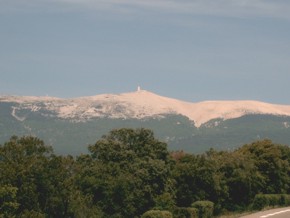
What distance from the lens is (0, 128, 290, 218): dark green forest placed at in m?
33.1

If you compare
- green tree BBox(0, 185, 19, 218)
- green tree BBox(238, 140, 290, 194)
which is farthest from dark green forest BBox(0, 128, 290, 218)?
green tree BBox(238, 140, 290, 194)

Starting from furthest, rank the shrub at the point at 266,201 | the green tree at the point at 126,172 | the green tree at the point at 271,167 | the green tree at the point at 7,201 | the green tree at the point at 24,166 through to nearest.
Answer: the green tree at the point at 271,167 → the shrub at the point at 266,201 → the green tree at the point at 126,172 → the green tree at the point at 24,166 → the green tree at the point at 7,201

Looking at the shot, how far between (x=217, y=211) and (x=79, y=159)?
1319 cm

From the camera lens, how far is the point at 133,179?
4641cm

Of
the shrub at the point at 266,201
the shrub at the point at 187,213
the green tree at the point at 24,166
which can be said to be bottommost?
the shrub at the point at 266,201

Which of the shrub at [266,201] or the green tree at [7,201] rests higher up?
the green tree at [7,201]

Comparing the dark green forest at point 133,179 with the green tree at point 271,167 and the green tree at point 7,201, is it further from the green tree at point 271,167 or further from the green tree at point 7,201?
the green tree at point 271,167

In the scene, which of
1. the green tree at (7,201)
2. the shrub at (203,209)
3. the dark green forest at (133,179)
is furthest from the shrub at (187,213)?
the green tree at (7,201)

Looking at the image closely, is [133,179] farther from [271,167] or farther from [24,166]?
[271,167]

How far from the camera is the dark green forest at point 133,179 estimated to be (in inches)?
1304

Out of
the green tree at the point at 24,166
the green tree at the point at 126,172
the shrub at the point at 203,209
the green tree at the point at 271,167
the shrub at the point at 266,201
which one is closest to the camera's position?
the green tree at the point at 24,166

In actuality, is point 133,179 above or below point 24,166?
below

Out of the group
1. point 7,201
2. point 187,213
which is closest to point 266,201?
point 187,213

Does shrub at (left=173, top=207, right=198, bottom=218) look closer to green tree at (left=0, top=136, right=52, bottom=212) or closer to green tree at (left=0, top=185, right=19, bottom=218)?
green tree at (left=0, top=136, right=52, bottom=212)
